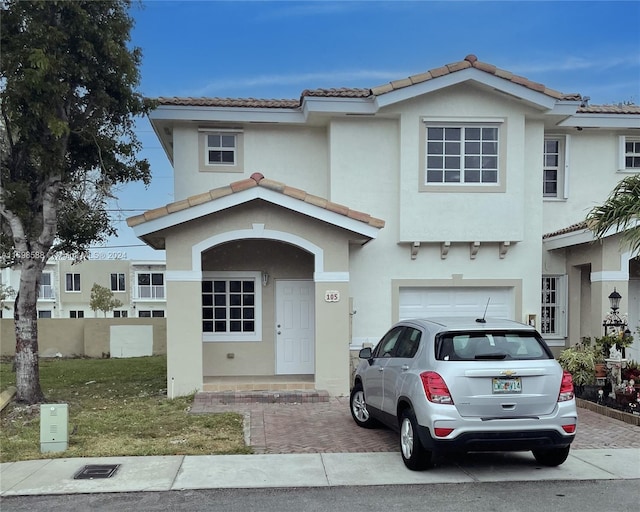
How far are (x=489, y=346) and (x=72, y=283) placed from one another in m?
39.4

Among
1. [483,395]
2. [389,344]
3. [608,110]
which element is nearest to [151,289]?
[608,110]

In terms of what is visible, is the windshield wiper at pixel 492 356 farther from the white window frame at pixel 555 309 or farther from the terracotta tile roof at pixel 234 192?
the white window frame at pixel 555 309

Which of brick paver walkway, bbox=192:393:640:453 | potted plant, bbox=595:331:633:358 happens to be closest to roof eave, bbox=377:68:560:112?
potted plant, bbox=595:331:633:358

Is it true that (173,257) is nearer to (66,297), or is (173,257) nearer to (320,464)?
(320,464)

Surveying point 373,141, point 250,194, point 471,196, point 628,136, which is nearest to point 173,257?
point 250,194

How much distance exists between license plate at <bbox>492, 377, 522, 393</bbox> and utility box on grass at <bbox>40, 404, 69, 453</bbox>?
17.0ft

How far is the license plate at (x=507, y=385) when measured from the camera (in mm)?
5922

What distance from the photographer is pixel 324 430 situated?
8336 mm

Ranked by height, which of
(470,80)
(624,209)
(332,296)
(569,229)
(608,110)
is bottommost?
(332,296)

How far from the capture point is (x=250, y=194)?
10.4 metres

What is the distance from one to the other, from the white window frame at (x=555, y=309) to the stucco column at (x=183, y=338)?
315 inches

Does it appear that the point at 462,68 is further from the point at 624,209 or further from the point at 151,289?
the point at 151,289

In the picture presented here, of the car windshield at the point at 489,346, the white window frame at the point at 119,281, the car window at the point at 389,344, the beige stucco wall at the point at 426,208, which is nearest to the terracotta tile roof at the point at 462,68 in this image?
the beige stucco wall at the point at 426,208

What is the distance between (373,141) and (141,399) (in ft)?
23.5
